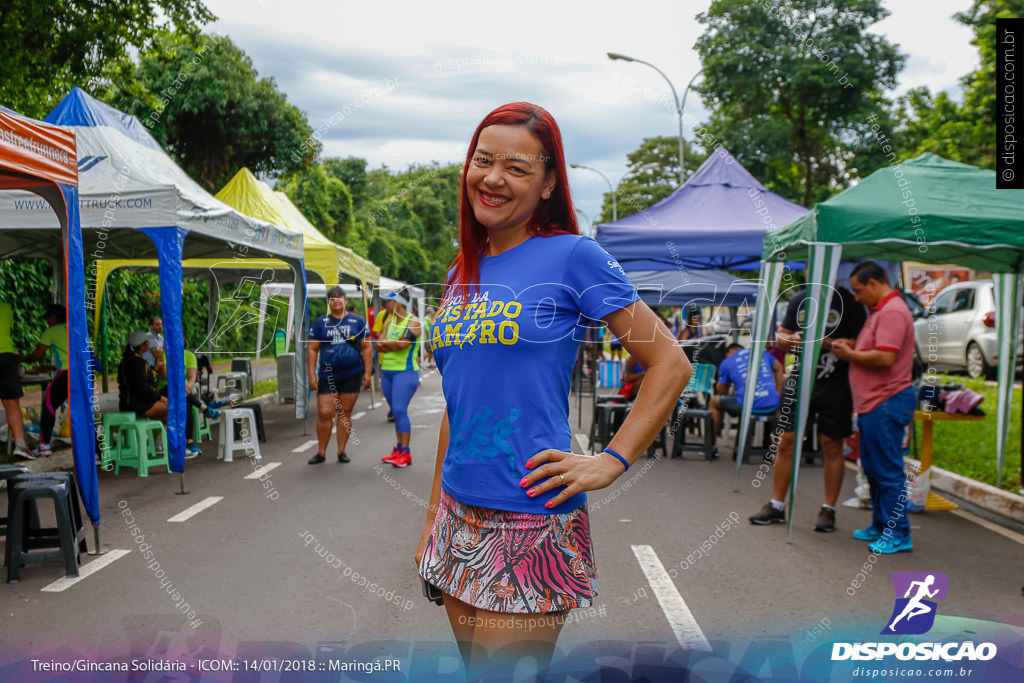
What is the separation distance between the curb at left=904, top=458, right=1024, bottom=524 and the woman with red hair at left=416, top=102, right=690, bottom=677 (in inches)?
241

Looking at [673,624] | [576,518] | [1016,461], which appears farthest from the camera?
[1016,461]

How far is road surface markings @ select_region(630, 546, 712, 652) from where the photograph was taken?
3815 mm

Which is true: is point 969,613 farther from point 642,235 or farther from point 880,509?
point 642,235

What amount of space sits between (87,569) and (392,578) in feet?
6.34

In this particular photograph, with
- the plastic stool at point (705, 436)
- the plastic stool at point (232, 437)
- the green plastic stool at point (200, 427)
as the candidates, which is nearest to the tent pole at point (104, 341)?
the green plastic stool at point (200, 427)

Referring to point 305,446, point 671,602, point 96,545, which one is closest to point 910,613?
point 671,602

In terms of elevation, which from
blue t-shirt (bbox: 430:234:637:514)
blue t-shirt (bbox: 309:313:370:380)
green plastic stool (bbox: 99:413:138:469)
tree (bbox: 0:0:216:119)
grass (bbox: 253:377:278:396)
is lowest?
grass (bbox: 253:377:278:396)

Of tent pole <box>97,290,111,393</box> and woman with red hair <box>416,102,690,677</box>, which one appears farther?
tent pole <box>97,290,111,393</box>

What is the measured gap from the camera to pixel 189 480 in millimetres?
7980

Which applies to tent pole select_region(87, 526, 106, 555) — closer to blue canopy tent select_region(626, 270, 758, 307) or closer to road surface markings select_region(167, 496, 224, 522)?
road surface markings select_region(167, 496, 224, 522)

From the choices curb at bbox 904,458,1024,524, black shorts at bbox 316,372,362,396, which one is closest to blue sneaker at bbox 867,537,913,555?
curb at bbox 904,458,1024,524

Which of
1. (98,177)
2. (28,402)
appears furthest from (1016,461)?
(28,402)

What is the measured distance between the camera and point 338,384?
873 centimetres

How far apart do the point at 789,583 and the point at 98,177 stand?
23.1 feet
